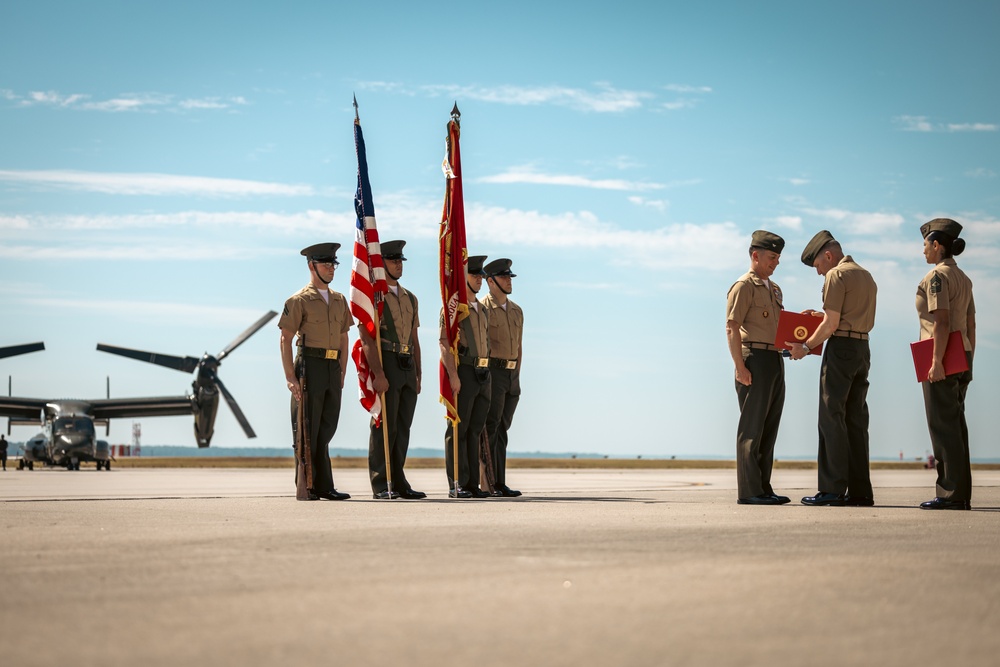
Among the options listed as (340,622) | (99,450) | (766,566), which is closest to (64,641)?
(340,622)

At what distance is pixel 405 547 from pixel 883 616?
2.47 m

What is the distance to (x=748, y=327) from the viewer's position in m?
9.72

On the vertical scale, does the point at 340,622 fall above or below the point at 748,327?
below

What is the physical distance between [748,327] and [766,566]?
5.31 meters

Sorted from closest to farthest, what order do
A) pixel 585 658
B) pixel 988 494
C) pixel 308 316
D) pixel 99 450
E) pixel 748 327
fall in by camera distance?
pixel 585 658, pixel 748 327, pixel 308 316, pixel 988 494, pixel 99 450

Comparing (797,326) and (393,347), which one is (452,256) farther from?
(797,326)

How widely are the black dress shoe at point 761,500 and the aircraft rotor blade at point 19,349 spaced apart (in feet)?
143

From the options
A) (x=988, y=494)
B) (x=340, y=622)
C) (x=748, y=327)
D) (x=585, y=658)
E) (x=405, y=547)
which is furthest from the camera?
(x=988, y=494)

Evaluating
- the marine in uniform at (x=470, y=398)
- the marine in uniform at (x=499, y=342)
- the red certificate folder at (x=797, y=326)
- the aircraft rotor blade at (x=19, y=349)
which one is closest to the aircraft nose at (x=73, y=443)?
the aircraft rotor blade at (x=19, y=349)

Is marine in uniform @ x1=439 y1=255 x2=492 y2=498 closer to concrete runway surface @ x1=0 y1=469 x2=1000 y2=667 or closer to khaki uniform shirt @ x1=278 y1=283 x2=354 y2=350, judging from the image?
khaki uniform shirt @ x1=278 y1=283 x2=354 y2=350

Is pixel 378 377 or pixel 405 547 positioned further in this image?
pixel 378 377

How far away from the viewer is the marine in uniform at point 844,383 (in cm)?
935

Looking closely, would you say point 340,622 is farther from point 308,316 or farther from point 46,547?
point 308,316

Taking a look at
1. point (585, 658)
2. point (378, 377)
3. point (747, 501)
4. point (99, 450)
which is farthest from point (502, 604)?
point (99, 450)
